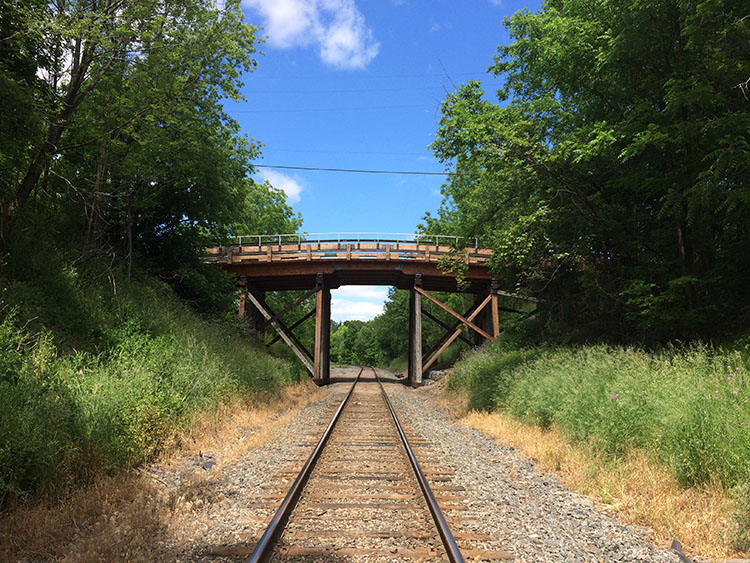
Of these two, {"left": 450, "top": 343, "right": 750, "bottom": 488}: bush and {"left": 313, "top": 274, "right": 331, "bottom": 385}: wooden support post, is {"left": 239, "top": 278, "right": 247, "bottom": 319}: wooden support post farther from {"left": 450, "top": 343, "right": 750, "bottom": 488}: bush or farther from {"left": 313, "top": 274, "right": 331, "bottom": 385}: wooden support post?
{"left": 450, "top": 343, "right": 750, "bottom": 488}: bush

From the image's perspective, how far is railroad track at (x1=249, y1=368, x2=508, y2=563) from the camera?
3.66 metres

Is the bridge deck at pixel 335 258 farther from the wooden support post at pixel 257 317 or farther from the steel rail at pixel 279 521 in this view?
the steel rail at pixel 279 521

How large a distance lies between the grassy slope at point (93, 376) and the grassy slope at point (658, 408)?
624 centimetres

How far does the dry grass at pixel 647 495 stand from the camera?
3.85 meters

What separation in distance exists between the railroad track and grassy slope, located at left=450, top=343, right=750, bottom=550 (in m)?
2.28

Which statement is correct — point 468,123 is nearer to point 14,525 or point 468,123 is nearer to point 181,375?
point 181,375

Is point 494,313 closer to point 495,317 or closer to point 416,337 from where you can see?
point 495,317

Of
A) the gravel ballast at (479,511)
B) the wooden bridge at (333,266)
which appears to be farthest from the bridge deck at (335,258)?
the gravel ballast at (479,511)

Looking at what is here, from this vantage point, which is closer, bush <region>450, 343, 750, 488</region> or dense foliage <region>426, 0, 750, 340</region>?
bush <region>450, 343, 750, 488</region>

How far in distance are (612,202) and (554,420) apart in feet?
20.5

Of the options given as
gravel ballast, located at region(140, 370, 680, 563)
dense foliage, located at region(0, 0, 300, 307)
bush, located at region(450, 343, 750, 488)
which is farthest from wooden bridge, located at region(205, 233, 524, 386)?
gravel ballast, located at region(140, 370, 680, 563)

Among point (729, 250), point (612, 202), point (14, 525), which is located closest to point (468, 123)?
point (612, 202)

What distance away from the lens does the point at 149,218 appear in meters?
15.5

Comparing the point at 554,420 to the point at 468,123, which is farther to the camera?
the point at 468,123
